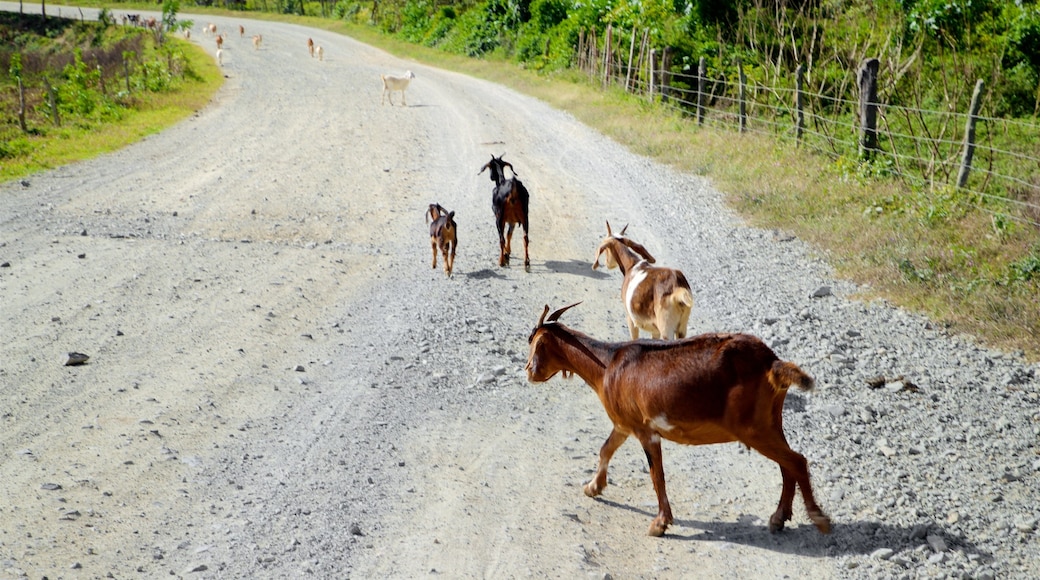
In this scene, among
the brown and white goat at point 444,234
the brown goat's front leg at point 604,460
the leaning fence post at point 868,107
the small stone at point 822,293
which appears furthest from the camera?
the leaning fence post at point 868,107

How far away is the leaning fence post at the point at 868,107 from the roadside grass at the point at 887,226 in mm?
396

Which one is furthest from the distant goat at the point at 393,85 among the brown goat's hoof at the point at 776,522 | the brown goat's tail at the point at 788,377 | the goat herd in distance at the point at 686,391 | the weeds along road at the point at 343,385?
the brown goat's tail at the point at 788,377

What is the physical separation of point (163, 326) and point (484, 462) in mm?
4326

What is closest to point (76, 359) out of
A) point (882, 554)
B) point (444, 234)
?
point (444, 234)

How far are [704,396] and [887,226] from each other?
7543 millimetres

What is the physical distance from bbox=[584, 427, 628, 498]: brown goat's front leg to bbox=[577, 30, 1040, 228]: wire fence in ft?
23.5

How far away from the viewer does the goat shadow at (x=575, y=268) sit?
35.3ft

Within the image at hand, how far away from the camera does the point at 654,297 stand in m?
7.16

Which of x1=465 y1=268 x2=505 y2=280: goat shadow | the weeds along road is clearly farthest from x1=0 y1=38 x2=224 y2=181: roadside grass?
x1=465 y1=268 x2=505 y2=280: goat shadow

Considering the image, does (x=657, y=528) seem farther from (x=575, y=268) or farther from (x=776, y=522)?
(x=575, y=268)

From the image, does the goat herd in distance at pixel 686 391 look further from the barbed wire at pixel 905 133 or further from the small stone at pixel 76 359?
the barbed wire at pixel 905 133

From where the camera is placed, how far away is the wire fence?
39.8 ft

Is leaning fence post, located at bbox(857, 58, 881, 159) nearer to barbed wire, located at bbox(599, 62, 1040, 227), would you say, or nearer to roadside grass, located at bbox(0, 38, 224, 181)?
barbed wire, located at bbox(599, 62, 1040, 227)

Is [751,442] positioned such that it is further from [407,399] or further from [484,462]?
[407,399]
